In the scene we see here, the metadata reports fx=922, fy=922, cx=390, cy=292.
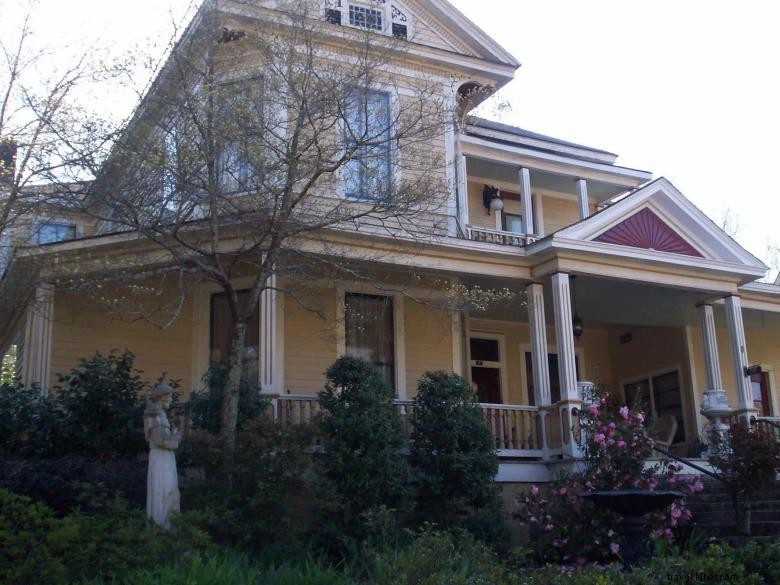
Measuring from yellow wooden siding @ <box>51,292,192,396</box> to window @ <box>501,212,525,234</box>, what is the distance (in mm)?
7520

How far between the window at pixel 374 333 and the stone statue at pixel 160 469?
5748mm

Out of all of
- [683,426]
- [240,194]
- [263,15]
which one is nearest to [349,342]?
[240,194]

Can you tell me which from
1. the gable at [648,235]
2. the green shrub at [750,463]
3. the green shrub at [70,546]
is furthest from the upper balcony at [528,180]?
the green shrub at [70,546]

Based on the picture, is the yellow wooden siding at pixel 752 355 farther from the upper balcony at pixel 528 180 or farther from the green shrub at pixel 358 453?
the green shrub at pixel 358 453

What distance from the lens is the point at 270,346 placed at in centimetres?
1345

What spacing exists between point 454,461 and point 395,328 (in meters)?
4.47

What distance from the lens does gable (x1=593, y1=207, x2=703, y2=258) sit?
51.3ft

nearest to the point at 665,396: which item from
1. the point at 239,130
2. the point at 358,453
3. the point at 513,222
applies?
the point at 513,222

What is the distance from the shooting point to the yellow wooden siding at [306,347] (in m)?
15.1

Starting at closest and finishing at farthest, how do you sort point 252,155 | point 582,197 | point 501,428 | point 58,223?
point 252,155 < point 501,428 < point 58,223 < point 582,197

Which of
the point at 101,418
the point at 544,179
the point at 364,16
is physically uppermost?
the point at 364,16

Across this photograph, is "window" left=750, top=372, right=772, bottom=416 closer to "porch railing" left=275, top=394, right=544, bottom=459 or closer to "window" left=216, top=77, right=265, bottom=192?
"porch railing" left=275, top=394, right=544, bottom=459

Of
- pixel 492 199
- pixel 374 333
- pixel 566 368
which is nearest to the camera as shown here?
pixel 566 368

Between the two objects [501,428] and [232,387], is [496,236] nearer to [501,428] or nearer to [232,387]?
[501,428]
